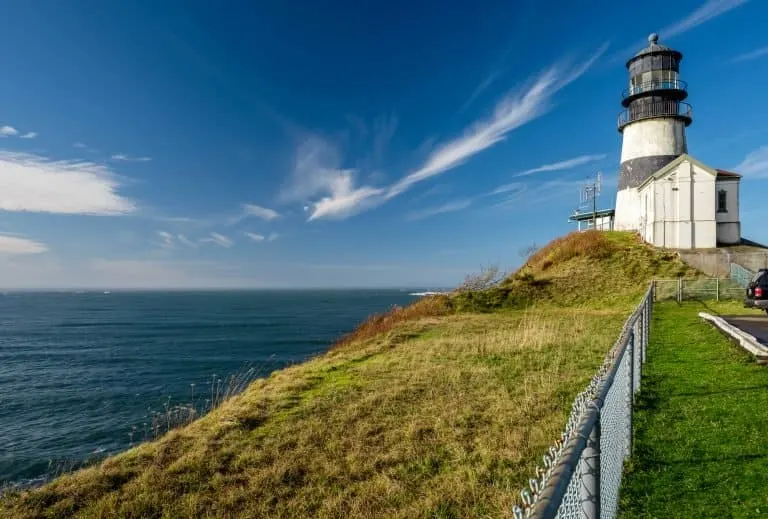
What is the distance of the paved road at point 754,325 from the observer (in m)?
11.1

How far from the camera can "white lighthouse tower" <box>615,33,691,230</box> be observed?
1320 inches

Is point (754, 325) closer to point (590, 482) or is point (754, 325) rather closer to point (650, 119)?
point (590, 482)

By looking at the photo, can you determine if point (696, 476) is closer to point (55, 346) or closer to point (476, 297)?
point (476, 297)

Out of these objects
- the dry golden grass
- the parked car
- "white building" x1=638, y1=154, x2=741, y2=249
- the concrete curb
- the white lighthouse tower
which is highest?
the white lighthouse tower

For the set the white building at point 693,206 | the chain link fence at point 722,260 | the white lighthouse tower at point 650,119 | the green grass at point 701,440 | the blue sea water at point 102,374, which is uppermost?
the white lighthouse tower at point 650,119

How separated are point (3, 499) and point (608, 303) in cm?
2647

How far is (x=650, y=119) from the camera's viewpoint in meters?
34.1

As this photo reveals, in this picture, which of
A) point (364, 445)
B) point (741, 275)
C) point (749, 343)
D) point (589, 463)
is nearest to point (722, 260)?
point (741, 275)

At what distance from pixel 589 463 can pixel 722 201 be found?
36023 millimetres

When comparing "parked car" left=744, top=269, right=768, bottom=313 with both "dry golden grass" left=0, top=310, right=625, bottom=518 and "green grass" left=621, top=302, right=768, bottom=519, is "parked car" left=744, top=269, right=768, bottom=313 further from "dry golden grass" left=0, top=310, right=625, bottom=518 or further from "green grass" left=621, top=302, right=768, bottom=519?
"dry golden grass" left=0, top=310, right=625, bottom=518

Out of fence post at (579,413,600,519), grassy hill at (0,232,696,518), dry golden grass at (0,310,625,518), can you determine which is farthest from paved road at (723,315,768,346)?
fence post at (579,413,600,519)

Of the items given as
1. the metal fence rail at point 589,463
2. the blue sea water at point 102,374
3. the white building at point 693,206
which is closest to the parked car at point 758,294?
the metal fence rail at point 589,463

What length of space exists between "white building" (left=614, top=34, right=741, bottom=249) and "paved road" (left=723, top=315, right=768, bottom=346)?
16851mm

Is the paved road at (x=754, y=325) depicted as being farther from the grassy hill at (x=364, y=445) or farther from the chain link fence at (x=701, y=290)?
the chain link fence at (x=701, y=290)
